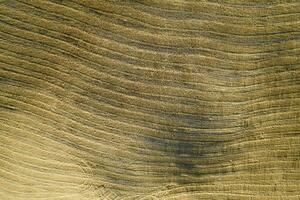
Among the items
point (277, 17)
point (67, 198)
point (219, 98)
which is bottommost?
point (67, 198)

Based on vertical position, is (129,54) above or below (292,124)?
above

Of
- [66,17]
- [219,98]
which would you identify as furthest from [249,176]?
[66,17]

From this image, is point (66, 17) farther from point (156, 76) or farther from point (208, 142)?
point (208, 142)

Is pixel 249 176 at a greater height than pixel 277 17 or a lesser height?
lesser

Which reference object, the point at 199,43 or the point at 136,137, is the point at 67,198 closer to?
the point at 136,137

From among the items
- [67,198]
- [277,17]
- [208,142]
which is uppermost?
[277,17]

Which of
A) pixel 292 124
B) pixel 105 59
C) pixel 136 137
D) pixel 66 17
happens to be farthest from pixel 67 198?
pixel 292 124
